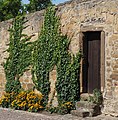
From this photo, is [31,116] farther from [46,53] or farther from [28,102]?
[46,53]

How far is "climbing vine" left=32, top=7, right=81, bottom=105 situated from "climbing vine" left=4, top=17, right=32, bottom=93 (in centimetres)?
50

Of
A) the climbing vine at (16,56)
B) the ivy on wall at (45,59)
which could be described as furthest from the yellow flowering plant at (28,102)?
the climbing vine at (16,56)

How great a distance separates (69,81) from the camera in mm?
8672

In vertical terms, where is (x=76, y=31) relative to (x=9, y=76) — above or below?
above

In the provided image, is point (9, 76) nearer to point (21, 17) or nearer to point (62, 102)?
point (21, 17)

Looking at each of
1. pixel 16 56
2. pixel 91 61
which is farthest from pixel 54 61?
pixel 16 56

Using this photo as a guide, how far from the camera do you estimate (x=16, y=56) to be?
34.5 ft

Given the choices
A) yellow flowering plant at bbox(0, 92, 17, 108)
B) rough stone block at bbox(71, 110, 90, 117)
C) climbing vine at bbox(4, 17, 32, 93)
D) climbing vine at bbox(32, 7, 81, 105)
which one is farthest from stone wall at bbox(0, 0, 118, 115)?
yellow flowering plant at bbox(0, 92, 17, 108)

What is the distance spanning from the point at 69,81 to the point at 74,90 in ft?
0.97

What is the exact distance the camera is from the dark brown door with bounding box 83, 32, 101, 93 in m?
8.50

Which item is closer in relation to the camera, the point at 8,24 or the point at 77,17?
the point at 77,17

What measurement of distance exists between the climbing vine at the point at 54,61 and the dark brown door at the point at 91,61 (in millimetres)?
265

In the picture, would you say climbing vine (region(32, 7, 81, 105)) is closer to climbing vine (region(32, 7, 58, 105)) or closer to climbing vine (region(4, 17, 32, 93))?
climbing vine (region(32, 7, 58, 105))

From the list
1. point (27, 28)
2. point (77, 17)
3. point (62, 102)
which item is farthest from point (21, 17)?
point (62, 102)
